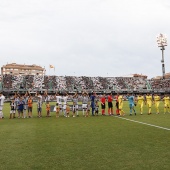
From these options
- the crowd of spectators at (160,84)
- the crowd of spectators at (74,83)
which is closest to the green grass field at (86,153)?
the crowd of spectators at (74,83)

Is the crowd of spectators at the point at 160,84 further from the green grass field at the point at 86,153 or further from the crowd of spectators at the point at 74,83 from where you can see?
the green grass field at the point at 86,153

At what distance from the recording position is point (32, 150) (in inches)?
320

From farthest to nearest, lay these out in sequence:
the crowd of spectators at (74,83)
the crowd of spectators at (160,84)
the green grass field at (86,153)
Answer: the crowd of spectators at (160,84) → the crowd of spectators at (74,83) → the green grass field at (86,153)

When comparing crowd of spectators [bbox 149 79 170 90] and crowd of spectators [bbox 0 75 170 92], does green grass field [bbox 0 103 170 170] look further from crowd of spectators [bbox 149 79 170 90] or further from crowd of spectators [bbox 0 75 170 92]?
crowd of spectators [bbox 149 79 170 90]

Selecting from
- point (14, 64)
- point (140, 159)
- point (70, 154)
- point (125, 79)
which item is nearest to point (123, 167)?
point (140, 159)

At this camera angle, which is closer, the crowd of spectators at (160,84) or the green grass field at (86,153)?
the green grass field at (86,153)

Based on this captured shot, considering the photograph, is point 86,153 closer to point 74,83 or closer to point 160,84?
point 74,83

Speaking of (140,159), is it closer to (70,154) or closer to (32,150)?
(70,154)

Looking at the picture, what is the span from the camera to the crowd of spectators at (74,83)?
8406cm

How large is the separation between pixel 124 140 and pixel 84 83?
80760 millimetres

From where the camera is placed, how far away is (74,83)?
89.4m

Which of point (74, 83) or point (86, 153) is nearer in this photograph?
point (86, 153)

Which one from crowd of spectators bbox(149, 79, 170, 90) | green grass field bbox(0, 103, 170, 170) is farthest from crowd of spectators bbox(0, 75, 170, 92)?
green grass field bbox(0, 103, 170, 170)

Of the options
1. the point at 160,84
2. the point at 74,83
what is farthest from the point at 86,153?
the point at 160,84
